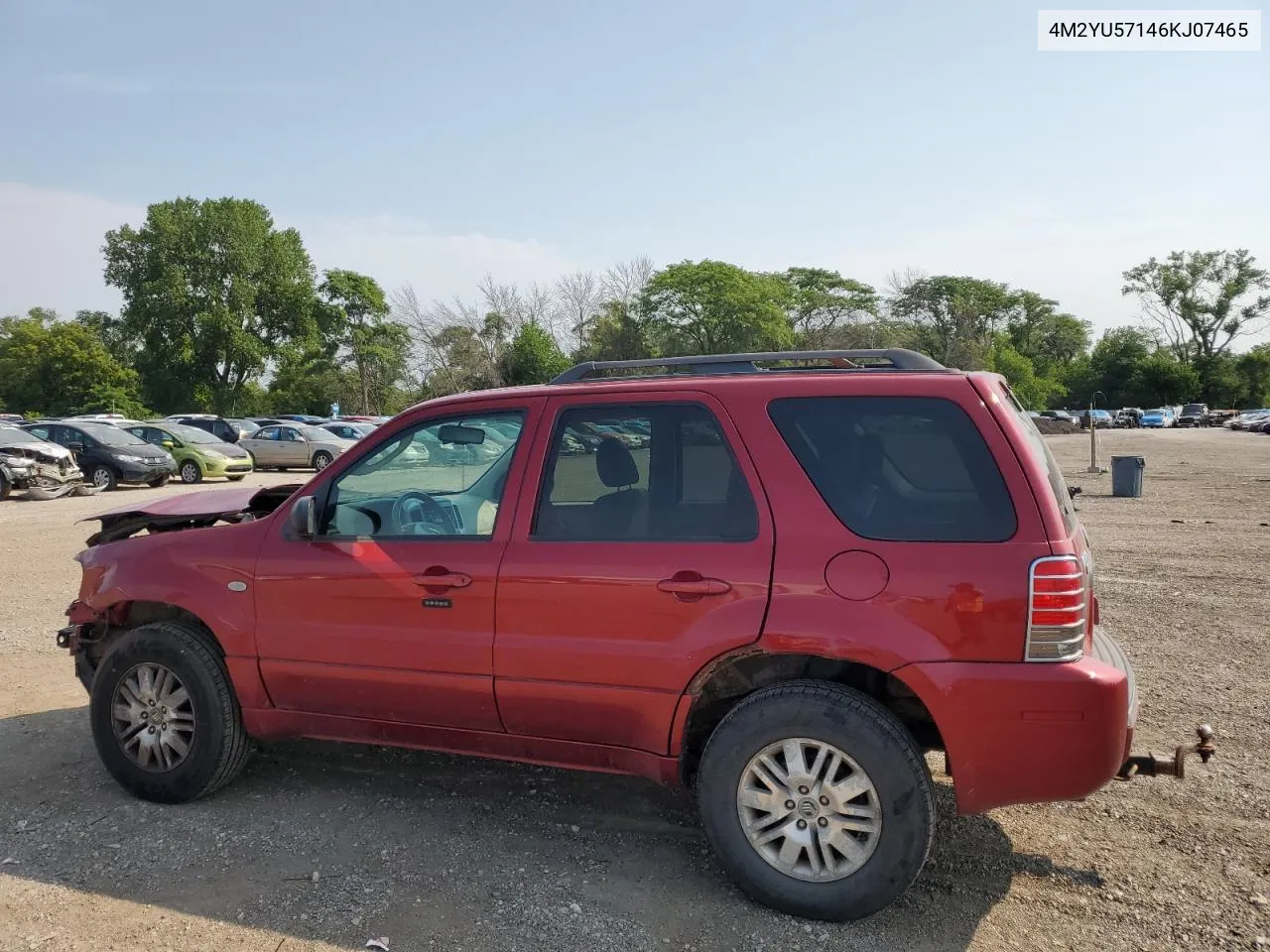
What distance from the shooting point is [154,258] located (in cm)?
5778

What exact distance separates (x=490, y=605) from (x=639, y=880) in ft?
3.96

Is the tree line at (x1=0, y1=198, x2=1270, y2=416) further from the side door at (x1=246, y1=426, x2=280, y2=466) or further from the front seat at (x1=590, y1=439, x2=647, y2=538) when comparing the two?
the front seat at (x1=590, y1=439, x2=647, y2=538)

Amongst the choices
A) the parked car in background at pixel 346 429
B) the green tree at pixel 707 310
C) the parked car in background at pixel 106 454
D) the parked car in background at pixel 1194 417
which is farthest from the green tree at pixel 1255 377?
the parked car in background at pixel 106 454

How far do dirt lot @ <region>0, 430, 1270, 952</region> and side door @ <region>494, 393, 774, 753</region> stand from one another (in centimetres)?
59

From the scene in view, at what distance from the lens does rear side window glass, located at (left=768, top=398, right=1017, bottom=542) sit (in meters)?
3.22

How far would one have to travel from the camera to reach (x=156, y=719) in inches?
169

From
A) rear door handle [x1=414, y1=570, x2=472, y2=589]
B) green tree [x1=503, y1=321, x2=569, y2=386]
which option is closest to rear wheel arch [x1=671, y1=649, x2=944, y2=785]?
rear door handle [x1=414, y1=570, x2=472, y2=589]

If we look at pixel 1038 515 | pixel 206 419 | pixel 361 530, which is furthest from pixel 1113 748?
pixel 206 419

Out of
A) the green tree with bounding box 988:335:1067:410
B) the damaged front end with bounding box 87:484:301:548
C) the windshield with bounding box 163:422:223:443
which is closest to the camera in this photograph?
the damaged front end with bounding box 87:484:301:548

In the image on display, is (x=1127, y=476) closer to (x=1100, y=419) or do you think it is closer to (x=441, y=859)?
(x=441, y=859)

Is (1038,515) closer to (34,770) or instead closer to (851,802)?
(851,802)

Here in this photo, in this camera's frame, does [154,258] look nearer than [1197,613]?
No

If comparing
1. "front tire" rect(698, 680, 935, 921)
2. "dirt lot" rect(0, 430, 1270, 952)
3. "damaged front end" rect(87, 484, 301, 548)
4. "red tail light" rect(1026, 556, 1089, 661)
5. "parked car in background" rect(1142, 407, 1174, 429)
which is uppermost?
"damaged front end" rect(87, 484, 301, 548)

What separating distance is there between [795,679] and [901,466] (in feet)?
2.85
